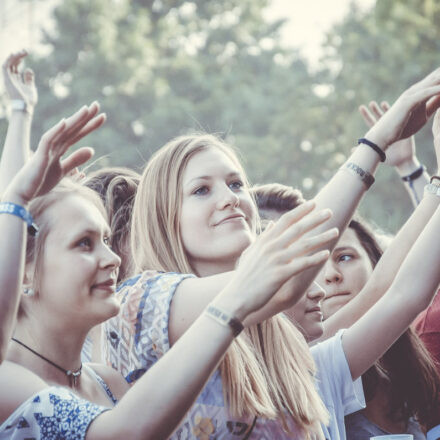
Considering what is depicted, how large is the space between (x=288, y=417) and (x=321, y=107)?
18.3 meters

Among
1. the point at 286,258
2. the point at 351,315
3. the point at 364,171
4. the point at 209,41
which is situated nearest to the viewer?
the point at 286,258

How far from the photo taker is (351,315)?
2770 millimetres

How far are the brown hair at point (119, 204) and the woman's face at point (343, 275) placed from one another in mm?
827

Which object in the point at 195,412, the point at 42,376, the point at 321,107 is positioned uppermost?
the point at 42,376

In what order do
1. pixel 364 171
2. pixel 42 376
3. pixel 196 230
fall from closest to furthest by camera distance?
pixel 42 376 → pixel 364 171 → pixel 196 230

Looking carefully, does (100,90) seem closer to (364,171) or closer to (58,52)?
(58,52)

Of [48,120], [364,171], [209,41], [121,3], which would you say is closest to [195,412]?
[364,171]

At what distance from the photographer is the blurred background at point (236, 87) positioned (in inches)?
685

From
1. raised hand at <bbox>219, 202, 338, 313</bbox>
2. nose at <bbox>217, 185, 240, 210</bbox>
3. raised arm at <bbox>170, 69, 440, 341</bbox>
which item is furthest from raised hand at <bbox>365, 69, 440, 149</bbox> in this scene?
raised hand at <bbox>219, 202, 338, 313</bbox>

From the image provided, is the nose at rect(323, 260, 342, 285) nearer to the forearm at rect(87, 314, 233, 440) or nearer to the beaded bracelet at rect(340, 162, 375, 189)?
the beaded bracelet at rect(340, 162, 375, 189)

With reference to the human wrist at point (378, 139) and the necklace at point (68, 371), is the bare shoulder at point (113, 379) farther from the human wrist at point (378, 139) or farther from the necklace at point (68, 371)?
the human wrist at point (378, 139)

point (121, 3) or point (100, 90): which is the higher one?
point (121, 3)

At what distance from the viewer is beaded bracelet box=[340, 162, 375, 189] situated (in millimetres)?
1912

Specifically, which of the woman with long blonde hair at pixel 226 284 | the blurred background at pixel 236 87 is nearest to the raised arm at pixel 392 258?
the woman with long blonde hair at pixel 226 284
